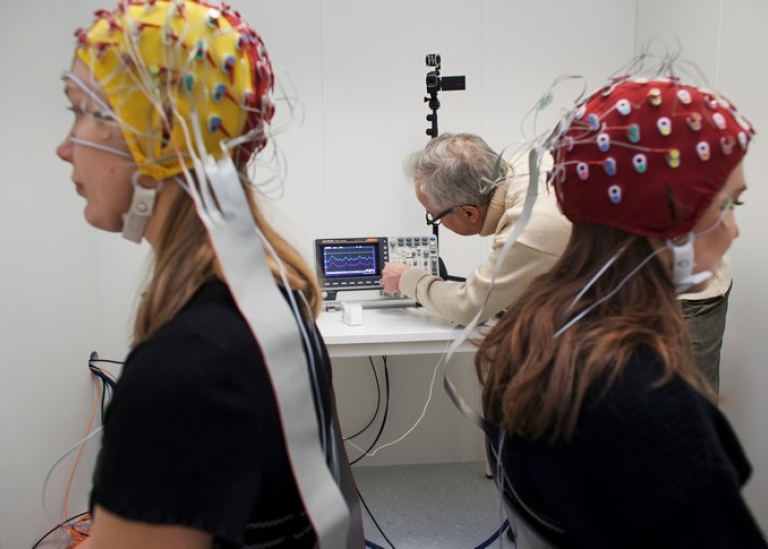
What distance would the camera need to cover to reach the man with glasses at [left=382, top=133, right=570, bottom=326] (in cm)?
142

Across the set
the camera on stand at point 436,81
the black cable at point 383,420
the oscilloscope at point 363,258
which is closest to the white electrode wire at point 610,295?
the oscilloscope at point 363,258

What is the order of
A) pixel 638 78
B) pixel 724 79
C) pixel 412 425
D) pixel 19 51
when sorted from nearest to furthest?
pixel 638 78 → pixel 19 51 → pixel 724 79 → pixel 412 425

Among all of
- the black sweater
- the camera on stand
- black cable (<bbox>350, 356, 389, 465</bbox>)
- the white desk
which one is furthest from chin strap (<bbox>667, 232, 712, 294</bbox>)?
black cable (<bbox>350, 356, 389, 465</bbox>)

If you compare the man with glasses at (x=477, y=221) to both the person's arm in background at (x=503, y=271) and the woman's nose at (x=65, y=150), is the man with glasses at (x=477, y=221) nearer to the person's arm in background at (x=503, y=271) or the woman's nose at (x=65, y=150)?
the person's arm in background at (x=503, y=271)

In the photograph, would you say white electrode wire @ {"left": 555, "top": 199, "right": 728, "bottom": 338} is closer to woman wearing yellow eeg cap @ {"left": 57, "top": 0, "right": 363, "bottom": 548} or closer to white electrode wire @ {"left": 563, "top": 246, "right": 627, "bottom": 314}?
white electrode wire @ {"left": 563, "top": 246, "right": 627, "bottom": 314}

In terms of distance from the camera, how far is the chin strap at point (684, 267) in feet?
2.34

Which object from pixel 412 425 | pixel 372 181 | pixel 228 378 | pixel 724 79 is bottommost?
pixel 412 425

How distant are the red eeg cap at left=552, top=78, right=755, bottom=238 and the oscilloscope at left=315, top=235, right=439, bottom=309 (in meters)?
1.17

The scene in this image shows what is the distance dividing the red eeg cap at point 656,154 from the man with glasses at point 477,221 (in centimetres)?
70

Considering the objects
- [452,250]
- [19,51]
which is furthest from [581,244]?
[19,51]

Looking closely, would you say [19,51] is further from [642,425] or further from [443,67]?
[642,425]

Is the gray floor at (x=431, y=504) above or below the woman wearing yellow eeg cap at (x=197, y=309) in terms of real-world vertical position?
below

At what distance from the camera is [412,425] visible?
243 cm

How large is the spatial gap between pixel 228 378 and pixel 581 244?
0.56 m
